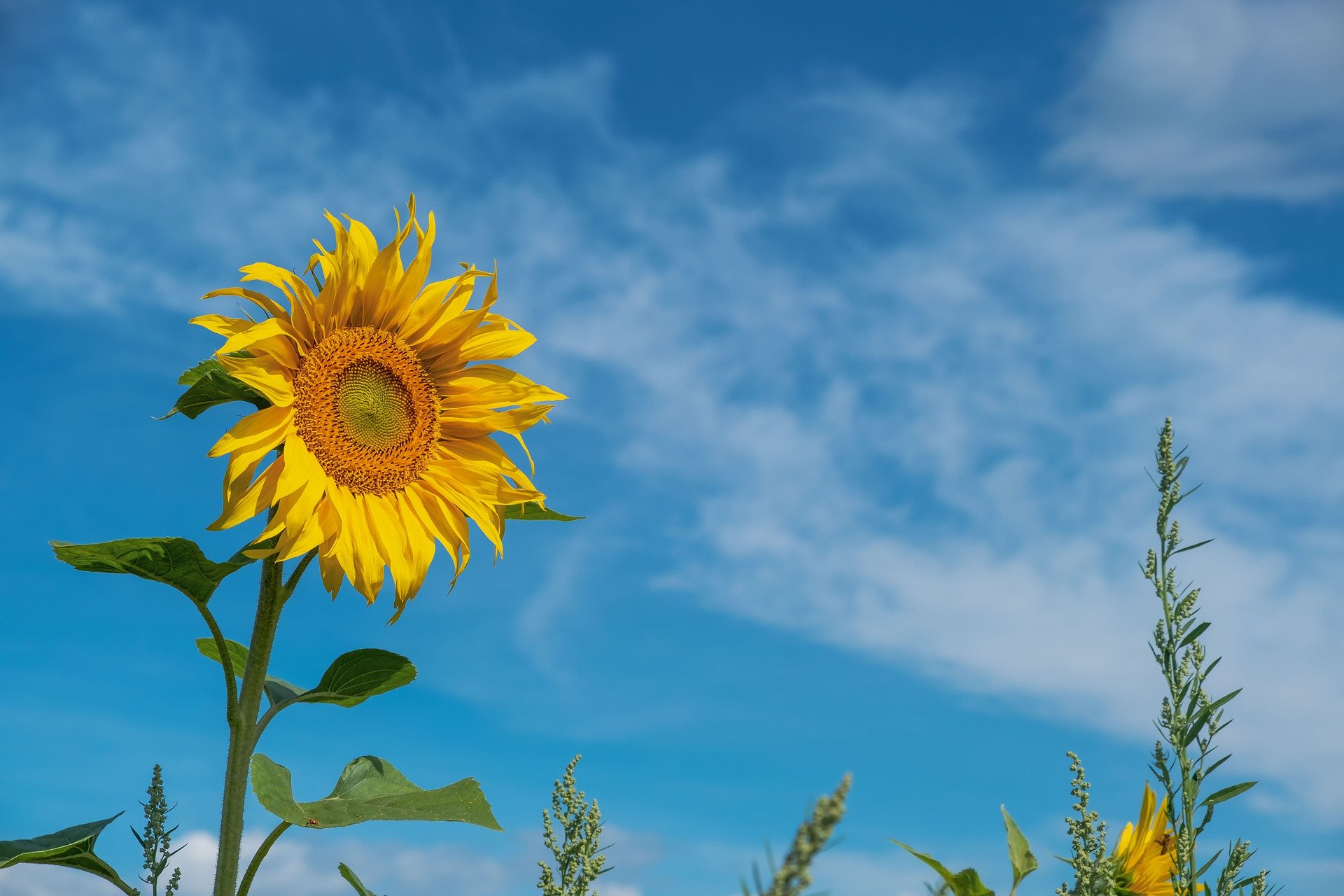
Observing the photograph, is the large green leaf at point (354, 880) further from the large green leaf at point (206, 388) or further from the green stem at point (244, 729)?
the large green leaf at point (206, 388)

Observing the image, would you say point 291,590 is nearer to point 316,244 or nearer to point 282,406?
point 282,406

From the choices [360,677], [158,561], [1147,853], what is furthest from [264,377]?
[1147,853]

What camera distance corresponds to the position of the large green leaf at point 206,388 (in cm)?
373

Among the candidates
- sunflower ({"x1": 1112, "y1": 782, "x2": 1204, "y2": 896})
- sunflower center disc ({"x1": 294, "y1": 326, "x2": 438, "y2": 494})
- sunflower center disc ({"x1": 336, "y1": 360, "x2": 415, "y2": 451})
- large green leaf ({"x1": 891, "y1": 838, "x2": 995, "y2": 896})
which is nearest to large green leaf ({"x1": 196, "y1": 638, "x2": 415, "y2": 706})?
sunflower center disc ({"x1": 294, "y1": 326, "x2": 438, "y2": 494})

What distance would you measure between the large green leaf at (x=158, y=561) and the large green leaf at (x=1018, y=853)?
2.70 metres

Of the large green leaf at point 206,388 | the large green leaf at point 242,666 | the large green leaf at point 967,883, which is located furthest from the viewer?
the large green leaf at point 242,666

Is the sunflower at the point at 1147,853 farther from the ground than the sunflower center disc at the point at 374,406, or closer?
closer

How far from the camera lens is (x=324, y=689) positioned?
13.3 feet

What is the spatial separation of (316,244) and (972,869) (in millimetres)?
3130

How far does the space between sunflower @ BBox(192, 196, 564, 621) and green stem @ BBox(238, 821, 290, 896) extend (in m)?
0.83

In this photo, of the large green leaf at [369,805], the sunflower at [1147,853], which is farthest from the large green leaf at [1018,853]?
the large green leaf at [369,805]

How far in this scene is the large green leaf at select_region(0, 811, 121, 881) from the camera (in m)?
3.59

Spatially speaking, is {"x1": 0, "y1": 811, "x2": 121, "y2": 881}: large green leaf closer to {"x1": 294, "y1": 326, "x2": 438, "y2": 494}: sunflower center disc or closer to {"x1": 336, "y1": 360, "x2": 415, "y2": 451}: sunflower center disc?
{"x1": 294, "y1": 326, "x2": 438, "y2": 494}: sunflower center disc

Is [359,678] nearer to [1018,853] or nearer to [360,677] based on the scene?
[360,677]
